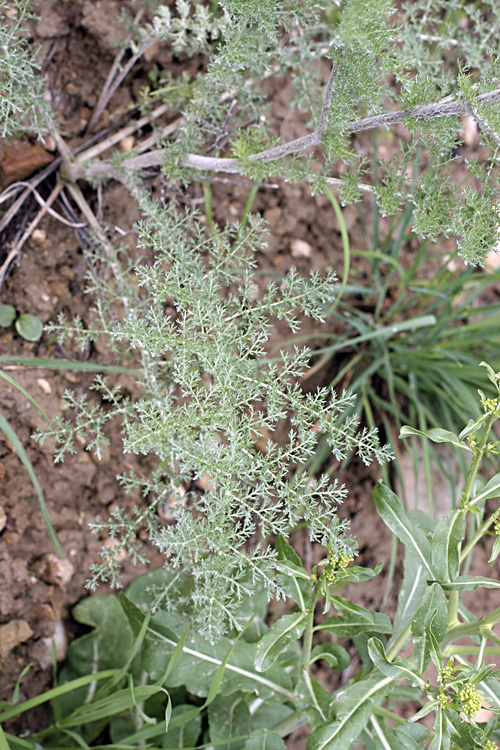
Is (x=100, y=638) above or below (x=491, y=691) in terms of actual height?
below

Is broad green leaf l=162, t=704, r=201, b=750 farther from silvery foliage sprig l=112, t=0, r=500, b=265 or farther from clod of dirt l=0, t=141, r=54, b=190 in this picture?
clod of dirt l=0, t=141, r=54, b=190

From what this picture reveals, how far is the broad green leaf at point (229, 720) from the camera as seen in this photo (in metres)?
1.62

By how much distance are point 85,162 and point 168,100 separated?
1.09 ft

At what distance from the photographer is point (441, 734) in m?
1.17

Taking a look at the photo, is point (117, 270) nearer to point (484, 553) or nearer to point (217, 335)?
point (217, 335)

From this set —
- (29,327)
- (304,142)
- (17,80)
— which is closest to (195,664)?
(29,327)

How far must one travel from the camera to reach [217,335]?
4.13 feet

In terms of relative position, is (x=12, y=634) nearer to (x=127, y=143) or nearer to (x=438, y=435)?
(x=438, y=435)

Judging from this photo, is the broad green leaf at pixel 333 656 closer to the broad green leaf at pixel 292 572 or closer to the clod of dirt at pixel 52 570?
the broad green leaf at pixel 292 572

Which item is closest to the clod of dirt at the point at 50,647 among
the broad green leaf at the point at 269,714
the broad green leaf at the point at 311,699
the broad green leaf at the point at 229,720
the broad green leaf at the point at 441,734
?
the broad green leaf at the point at 229,720

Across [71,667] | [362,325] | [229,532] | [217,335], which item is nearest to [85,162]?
[217,335]

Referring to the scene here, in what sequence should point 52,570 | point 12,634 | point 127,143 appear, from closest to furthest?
point 12,634 < point 52,570 < point 127,143

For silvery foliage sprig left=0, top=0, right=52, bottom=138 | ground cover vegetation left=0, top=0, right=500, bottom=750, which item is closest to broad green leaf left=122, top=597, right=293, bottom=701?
ground cover vegetation left=0, top=0, right=500, bottom=750

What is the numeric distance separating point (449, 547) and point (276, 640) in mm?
428
